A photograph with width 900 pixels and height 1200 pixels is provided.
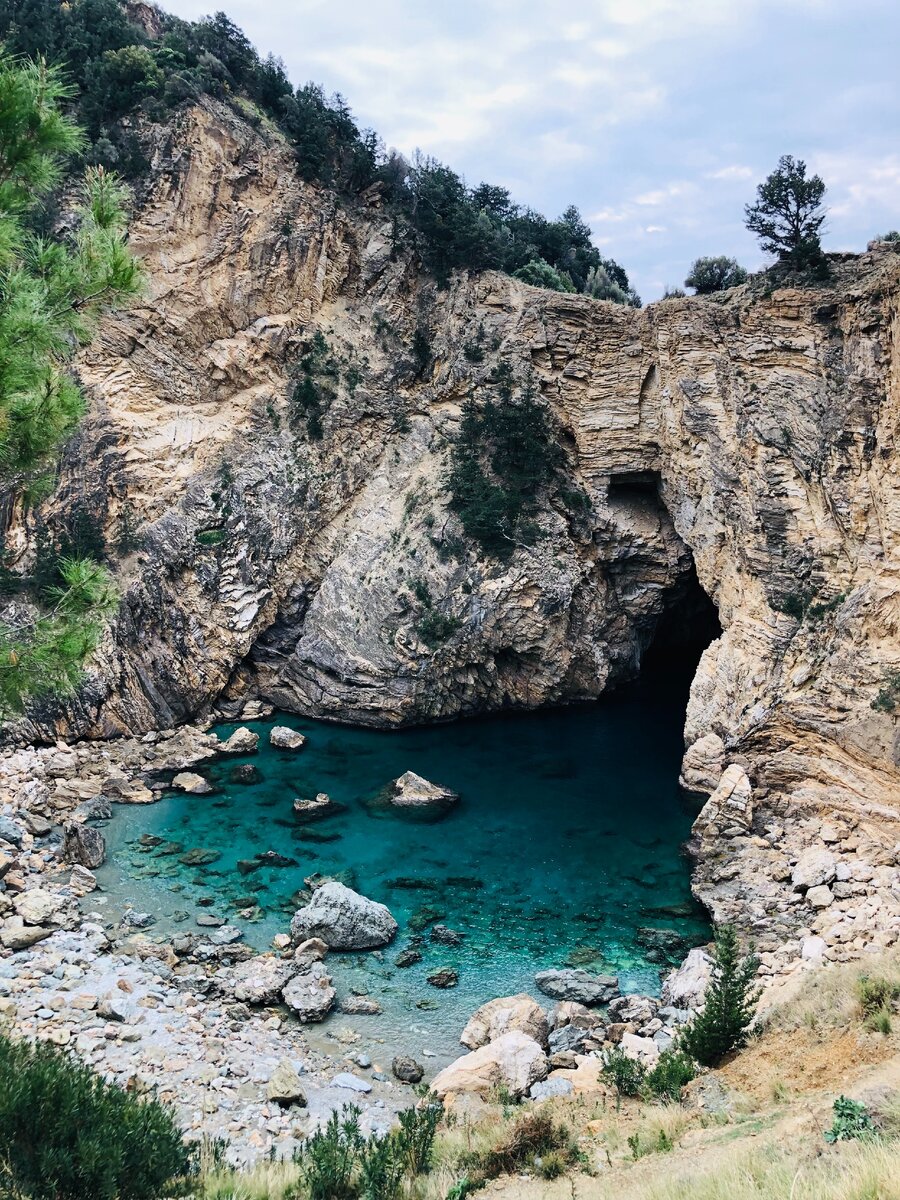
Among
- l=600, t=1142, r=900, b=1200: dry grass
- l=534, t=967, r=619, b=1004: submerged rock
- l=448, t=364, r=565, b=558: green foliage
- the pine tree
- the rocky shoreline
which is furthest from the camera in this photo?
l=448, t=364, r=565, b=558: green foliage

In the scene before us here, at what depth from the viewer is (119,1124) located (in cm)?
651

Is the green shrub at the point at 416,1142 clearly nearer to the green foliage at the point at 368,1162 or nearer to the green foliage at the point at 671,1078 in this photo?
the green foliage at the point at 368,1162

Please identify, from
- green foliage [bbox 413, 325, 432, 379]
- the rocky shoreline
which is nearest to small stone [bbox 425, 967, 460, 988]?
the rocky shoreline

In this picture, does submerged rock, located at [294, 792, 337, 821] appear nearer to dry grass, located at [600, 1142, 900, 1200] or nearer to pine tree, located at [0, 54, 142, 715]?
pine tree, located at [0, 54, 142, 715]

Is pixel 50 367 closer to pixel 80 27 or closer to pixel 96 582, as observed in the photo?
pixel 96 582

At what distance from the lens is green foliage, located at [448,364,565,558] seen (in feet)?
94.3

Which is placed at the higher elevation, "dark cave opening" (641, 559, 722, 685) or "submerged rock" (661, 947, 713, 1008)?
"dark cave opening" (641, 559, 722, 685)

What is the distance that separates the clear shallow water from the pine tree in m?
9.57

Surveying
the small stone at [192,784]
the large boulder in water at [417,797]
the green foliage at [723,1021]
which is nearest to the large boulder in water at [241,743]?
the small stone at [192,784]

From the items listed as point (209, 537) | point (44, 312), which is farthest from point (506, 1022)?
point (209, 537)

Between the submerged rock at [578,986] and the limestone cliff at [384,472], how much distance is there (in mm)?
9318

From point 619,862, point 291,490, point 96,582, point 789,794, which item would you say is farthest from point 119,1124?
point 291,490

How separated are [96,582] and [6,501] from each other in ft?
70.1

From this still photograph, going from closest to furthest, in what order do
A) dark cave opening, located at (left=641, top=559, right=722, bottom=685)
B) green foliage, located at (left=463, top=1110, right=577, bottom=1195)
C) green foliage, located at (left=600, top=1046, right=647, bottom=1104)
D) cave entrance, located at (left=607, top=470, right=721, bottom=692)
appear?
green foliage, located at (left=463, top=1110, right=577, bottom=1195), green foliage, located at (left=600, top=1046, right=647, bottom=1104), cave entrance, located at (left=607, top=470, right=721, bottom=692), dark cave opening, located at (left=641, top=559, right=722, bottom=685)
